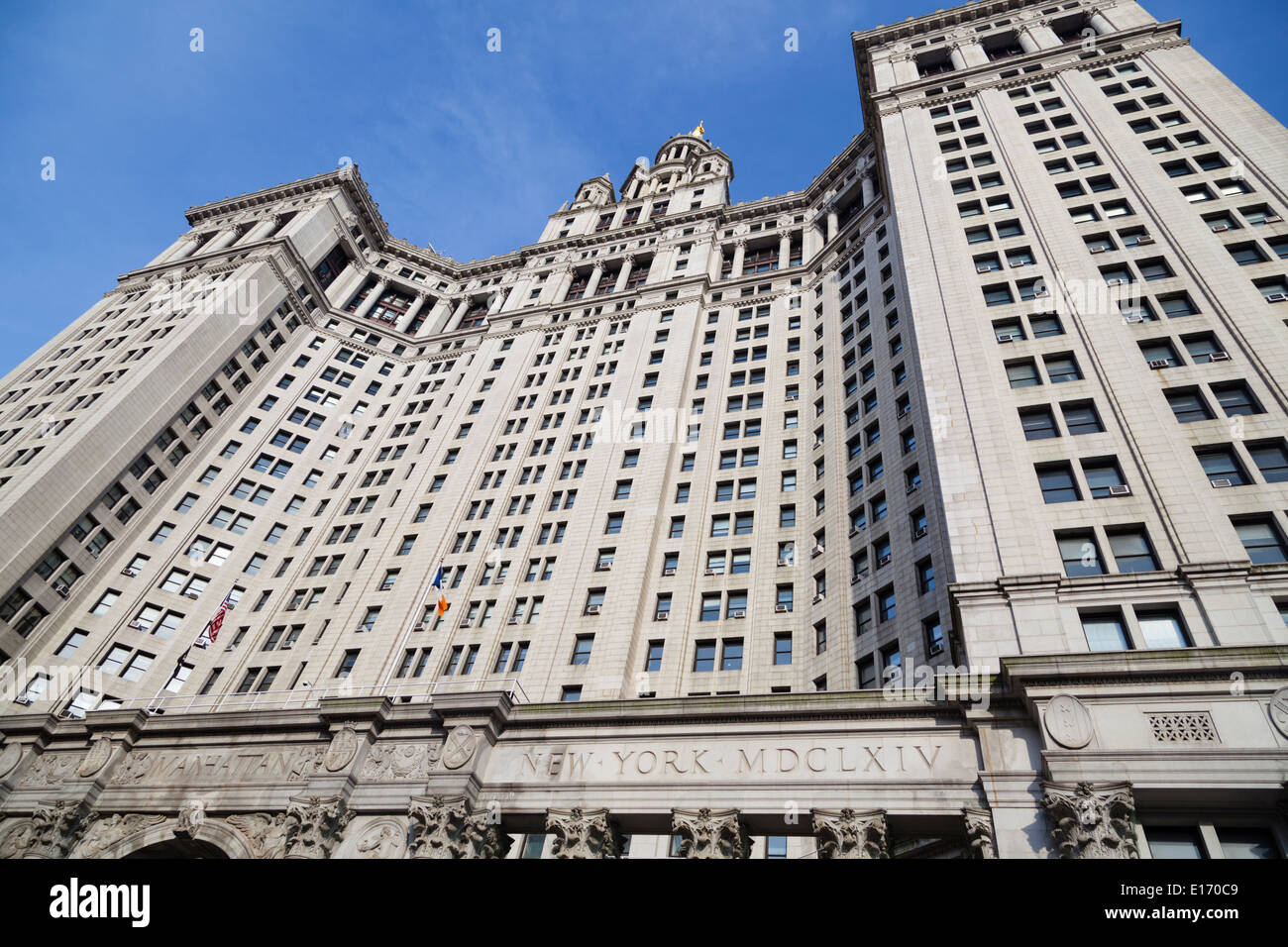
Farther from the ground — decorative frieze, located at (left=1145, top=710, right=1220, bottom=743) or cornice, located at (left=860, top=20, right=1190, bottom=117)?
cornice, located at (left=860, top=20, right=1190, bottom=117)

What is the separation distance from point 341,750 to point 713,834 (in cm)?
1432

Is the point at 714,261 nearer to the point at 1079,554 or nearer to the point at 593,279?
the point at 593,279

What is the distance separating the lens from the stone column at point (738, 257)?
72.0 meters

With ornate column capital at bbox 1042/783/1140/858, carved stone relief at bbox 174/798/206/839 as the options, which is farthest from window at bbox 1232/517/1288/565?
carved stone relief at bbox 174/798/206/839

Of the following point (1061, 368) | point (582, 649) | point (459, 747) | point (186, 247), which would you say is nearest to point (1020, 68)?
point (1061, 368)

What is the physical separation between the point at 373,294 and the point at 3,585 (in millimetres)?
49902

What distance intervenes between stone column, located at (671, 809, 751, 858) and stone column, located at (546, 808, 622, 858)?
2.25 m

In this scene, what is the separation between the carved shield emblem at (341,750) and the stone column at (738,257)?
52450 millimetres

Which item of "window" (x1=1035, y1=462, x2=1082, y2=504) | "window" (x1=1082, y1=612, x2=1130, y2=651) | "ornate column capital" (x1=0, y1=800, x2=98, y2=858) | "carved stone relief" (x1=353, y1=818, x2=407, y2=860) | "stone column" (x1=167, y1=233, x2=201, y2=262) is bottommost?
"ornate column capital" (x1=0, y1=800, x2=98, y2=858)

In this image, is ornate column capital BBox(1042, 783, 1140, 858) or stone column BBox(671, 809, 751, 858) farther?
stone column BBox(671, 809, 751, 858)

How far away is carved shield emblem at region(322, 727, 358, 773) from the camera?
28.0 metres

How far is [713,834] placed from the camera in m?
22.7

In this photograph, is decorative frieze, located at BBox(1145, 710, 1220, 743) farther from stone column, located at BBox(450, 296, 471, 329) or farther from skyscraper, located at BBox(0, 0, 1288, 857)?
stone column, located at BBox(450, 296, 471, 329)
